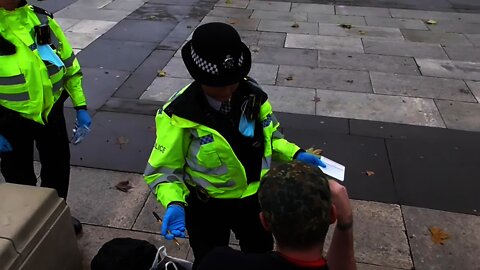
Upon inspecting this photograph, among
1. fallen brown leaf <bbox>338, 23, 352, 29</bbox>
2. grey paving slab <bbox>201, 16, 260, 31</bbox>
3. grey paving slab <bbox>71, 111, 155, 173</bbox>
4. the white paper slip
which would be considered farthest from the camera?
fallen brown leaf <bbox>338, 23, 352, 29</bbox>

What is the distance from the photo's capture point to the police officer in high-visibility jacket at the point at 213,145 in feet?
6.48

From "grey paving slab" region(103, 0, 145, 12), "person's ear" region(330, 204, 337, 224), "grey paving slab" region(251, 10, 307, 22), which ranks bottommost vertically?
"grey paving slab" region(103, 0, 145, 12)

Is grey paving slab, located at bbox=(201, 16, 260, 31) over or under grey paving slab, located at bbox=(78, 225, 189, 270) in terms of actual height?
under

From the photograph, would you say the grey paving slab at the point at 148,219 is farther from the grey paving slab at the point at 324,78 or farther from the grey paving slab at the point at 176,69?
the grey paving slab at the point at 324,78

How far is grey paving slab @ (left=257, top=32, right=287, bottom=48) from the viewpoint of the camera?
7.46 meters

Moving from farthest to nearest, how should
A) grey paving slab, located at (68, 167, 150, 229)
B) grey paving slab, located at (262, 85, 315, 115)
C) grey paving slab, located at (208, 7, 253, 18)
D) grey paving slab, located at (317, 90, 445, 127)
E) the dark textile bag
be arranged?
grey paving slab, located at (208, 7, 253, 18)
grey paving slab, located at (262, 85, 315, 115)
grey paving slab, located at (317, 90, 445, 127)
grey paving slab, located at (68, 167, 150, 229)
the dark textile bag

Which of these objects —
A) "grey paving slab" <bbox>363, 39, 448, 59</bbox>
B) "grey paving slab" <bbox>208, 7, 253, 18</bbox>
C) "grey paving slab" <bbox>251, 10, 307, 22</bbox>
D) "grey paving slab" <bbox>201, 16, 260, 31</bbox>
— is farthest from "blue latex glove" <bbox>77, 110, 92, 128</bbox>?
"grey paving slab" <bbox>251, 10, 307, 22</bbox>

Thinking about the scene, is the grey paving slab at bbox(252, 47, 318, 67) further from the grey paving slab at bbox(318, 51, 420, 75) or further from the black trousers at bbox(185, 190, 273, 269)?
the black trousers at bbox(185, 190, 273, 269)

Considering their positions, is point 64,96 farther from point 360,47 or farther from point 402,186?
point 360,47

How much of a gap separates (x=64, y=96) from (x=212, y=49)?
1.58 m

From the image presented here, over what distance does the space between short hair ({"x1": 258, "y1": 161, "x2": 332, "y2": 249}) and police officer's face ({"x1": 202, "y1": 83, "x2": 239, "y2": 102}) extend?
74 centimetres

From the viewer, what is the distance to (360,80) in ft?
20.4

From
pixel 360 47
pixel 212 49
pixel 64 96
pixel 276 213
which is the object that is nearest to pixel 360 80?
pixel 360 47

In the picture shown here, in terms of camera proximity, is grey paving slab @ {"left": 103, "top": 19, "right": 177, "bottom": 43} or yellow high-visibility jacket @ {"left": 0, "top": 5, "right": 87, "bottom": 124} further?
grey paving slab @ {"left": 103, "top": 19, "right": 177, "bottom": 43}
